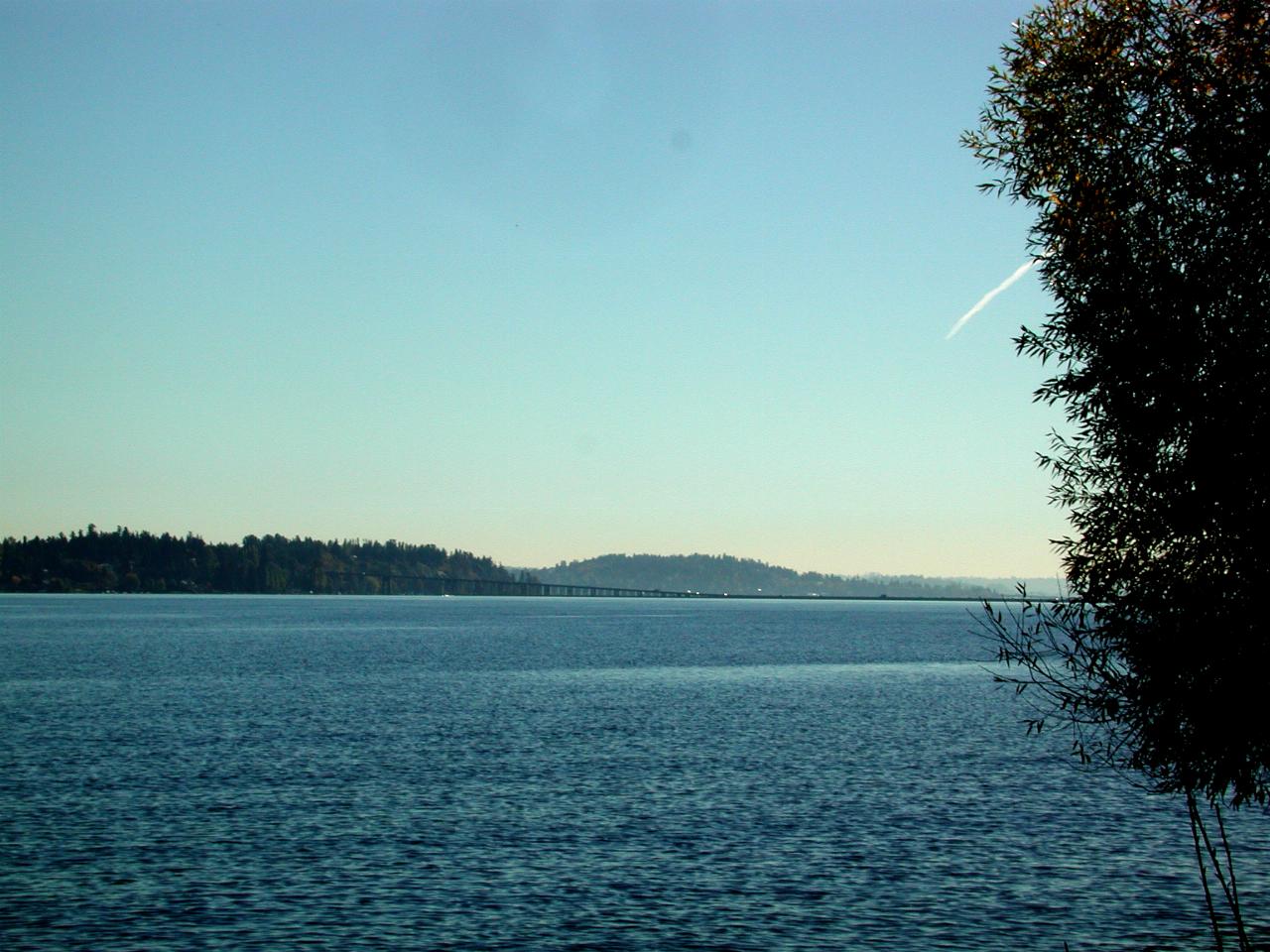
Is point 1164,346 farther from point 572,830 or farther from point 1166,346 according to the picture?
point 572,830

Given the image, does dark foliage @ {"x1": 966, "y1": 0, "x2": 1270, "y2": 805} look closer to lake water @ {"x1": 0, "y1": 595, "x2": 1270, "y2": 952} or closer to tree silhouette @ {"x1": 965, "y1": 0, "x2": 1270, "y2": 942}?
tree silhouette @ {"x1": 965, "y1": 0, "x2": 1270, "y2": 942}

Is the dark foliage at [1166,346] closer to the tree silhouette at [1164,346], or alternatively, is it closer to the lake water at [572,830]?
the tree silhouette at [1164,346]

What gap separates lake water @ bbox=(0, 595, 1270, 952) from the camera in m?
27.6

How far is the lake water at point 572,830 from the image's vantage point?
27609mm

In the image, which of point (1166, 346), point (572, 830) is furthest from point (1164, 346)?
point (572, 830)

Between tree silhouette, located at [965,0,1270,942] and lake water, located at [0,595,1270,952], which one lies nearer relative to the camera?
tree silhouette, located at [965,0,1270,942]

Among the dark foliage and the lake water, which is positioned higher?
the dark foliage

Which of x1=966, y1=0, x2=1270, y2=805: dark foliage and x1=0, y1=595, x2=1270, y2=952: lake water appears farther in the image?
x1=0, y1=595, x2=1270, y2=952: lake water

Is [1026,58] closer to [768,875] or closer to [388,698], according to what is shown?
[768,875]

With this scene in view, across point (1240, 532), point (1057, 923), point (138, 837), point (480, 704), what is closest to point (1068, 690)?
point (1240, 532)

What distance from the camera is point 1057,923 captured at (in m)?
27.9

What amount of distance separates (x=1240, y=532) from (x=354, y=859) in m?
24.1

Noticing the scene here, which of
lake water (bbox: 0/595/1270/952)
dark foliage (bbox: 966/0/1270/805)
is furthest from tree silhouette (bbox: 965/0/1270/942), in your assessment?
lake water (bbox: 0/595/1270/952)

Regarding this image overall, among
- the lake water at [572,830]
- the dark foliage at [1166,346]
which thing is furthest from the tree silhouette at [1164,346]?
the lake water at [572,830]
